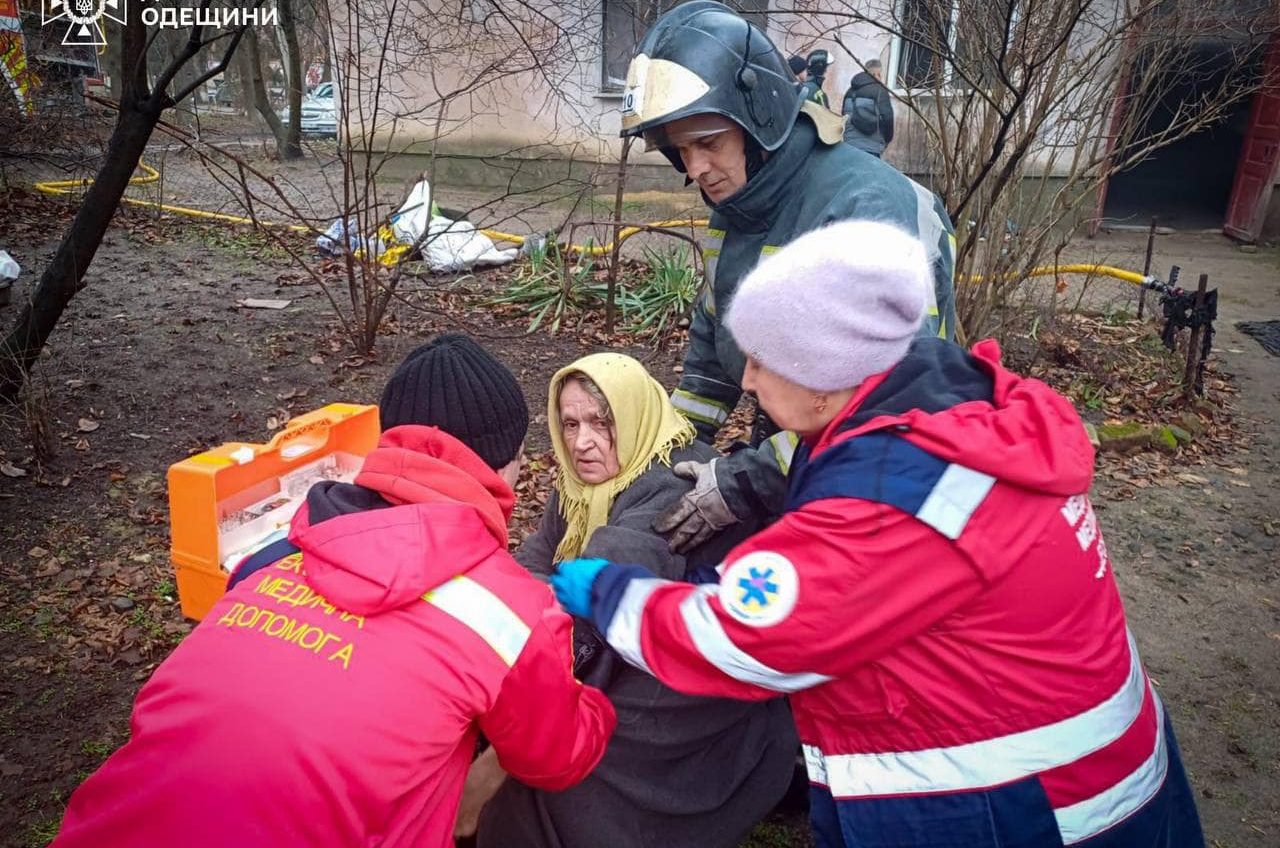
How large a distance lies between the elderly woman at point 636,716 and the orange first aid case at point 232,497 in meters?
0.95

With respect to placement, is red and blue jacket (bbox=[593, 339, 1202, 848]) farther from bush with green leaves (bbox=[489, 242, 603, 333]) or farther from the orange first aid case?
bush with green leaves (bbox=[489, 242, 603, 333])

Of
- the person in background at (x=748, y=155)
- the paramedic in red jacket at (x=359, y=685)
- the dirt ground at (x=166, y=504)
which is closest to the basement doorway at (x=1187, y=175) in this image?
the dirt ground at (x=166, y=504)

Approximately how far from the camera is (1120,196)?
15.3 meters

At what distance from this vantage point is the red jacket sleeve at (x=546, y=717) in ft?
4.96

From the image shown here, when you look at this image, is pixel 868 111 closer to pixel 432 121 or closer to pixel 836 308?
pixel 836 308

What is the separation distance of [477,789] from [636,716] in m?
0.39

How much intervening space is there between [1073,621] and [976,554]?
→ 0.84 ft

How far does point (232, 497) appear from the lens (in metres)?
2.79

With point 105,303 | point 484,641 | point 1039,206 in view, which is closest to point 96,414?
point 105,303

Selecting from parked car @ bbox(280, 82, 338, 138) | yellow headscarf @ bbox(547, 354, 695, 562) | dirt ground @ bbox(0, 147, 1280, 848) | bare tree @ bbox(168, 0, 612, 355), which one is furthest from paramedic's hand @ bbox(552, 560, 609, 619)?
parked car @ bbox(280, 82, 338, 138)

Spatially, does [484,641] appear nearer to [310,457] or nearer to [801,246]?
[801,246]

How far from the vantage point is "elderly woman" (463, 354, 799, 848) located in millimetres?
2088

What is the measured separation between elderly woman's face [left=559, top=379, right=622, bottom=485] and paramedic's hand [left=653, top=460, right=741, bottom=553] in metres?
0.28

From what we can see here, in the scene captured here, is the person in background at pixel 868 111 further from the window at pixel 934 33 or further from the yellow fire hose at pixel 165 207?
the yellow fire hose at pixel 165 207
